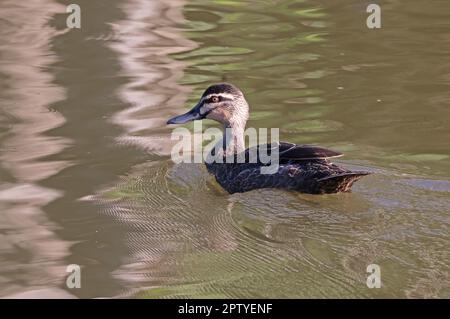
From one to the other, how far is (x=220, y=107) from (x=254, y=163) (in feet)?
3.11

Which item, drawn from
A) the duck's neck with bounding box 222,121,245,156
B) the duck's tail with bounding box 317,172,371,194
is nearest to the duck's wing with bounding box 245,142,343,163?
the duck's tail with bounding box 317,172,371,194

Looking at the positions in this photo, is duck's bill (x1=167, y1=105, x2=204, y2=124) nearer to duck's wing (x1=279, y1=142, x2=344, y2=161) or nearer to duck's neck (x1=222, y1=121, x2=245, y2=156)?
duck's neck (x1=222, y1=121, x2=245, y2=156)

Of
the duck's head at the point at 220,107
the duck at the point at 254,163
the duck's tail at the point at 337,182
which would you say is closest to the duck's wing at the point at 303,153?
the duck at the point at 254,163

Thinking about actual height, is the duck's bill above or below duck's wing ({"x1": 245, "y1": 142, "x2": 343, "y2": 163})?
above

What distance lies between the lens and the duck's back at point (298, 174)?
8.92 metres

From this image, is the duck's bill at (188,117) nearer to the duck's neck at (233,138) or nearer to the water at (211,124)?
the duck's neck at (233,138)

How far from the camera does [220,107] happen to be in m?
10.3

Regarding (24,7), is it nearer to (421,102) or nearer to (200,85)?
(200,85)

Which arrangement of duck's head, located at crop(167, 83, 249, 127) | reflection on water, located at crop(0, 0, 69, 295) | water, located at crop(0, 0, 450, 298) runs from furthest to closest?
duck's head, located at crop(167, 83, 249, 127) → reflection on water, located at crop(0, 0, 69, 295) → water, located at crop(0, 0, 450, 298)

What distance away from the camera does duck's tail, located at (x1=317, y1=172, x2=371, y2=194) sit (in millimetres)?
8812

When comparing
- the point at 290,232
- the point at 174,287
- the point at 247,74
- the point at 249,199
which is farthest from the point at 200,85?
the point at 174,287

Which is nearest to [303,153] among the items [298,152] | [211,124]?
[298,152]

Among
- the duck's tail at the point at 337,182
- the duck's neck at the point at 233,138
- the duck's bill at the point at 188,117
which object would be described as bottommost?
the duck's tail at the point at 337,182

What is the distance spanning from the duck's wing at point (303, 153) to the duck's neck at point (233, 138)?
1.01m
